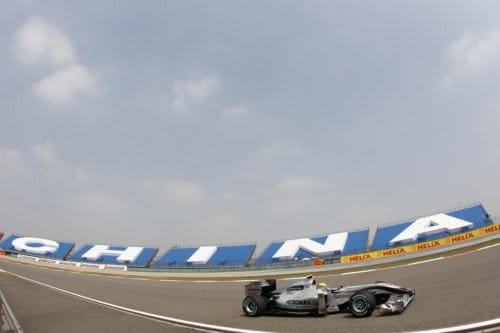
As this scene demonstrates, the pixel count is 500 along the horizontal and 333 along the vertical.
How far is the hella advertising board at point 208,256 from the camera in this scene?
49750 millimetres

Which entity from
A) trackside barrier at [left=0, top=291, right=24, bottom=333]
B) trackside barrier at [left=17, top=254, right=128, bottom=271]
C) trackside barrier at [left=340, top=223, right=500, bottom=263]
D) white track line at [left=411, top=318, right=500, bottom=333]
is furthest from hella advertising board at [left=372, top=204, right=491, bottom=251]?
trackside barrier at [left=17, top=254, right=128, bottom=271]

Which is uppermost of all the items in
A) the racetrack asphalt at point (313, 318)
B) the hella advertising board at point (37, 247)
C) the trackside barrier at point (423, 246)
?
the hella advertising board at point (37, 247)

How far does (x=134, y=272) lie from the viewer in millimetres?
54812

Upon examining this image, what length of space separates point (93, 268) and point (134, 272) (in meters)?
10.6

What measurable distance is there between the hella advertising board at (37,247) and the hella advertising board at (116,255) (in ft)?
14.8

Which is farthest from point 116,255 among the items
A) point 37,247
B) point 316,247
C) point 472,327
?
point 472,327

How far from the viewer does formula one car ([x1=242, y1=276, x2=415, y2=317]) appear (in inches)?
374

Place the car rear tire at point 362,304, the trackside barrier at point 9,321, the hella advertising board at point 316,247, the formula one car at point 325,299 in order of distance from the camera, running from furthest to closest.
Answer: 1. the hella advertising board at point 316,247
2. the formula one car at point 325,299
3. the car rear tire at point 362,304
4. the trackside barrier at point 9,321

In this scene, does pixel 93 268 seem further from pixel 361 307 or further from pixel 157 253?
pixel 361 307

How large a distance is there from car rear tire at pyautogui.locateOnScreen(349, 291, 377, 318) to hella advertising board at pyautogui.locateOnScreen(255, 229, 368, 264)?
31.9 m

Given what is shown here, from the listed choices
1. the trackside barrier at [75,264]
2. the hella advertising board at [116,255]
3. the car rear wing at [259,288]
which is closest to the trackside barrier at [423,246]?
the car rear wing at [259,288]

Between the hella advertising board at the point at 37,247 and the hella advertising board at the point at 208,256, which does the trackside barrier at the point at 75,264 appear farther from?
the hella advertising board at the point at 208,256

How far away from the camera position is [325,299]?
418 inches

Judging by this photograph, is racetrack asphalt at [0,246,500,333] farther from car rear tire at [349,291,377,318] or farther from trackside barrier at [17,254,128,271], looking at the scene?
trackside barrier at [17,254,128,271]
